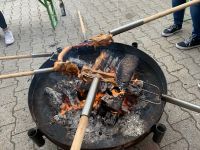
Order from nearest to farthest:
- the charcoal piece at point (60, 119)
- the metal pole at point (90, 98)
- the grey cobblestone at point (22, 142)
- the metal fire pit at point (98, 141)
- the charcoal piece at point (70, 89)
Result: 1. the metal pole at point (90, 98)
2. the metal fire pit at point (98, 141)
3. the charcoal piece at point (60, 119)
4. the charcoal piece at point (70, 89)
5. the grey cobblestone at point (22, 142)

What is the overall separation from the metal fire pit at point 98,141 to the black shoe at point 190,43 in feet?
4.76

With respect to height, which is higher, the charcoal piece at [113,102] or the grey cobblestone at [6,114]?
the charcoal piece at [113,102]

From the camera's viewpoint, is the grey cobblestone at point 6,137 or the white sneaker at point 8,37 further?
the white sneaker at point 8,37

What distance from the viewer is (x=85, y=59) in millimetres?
3324

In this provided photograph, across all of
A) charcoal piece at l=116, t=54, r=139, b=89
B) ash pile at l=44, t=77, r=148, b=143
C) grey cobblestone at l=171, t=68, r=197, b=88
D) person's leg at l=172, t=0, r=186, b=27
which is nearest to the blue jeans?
person's leg at l=172, t=0, r=186, b=27

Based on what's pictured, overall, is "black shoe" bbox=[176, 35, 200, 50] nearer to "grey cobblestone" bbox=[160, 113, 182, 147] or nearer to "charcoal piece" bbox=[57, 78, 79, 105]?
"grey cobblestone" bbox=[160, 113, 182, 147]

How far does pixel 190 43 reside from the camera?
420 cm

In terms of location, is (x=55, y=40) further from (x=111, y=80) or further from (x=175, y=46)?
(x=111, y=80)

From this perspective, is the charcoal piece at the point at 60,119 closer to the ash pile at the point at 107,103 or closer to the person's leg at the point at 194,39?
the ash pile at the point at 107,103

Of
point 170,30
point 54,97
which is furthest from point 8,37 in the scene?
point 170,30

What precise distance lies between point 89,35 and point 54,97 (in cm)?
249

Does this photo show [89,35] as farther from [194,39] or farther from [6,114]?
[6,114]

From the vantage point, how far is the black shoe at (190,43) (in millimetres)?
4184

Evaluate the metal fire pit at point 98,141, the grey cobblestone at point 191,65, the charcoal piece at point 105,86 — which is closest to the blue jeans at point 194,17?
the grey cobblestone at point 191,65
